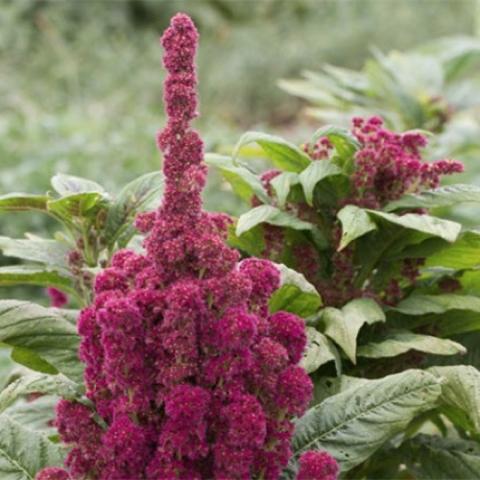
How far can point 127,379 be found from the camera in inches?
66.7

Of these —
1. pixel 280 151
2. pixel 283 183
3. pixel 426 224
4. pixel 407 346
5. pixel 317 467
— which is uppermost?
pixel 280 151

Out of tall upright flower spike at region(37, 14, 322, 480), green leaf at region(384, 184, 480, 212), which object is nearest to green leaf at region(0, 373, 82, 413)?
tall upright flower spike at region(37, 14, 322, 480)

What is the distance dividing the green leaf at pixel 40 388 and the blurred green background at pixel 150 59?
494cm

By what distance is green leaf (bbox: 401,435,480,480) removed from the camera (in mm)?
2268

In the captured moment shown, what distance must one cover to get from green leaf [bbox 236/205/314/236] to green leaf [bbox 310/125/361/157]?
0.61 ft

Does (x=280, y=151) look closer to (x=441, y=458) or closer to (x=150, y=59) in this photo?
(x=441, y=458)

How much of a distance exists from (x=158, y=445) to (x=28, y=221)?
438 centimetres

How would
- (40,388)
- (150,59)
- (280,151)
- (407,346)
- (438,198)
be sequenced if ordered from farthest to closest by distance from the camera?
(150,59), (280,151), (438,198), (407,346), (40,388)

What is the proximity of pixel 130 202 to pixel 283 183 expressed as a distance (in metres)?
0.36

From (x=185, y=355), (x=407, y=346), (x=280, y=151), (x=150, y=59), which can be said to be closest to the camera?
(x=185, y=355)

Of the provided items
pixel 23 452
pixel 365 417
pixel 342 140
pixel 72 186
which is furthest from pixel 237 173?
pixel 23 452

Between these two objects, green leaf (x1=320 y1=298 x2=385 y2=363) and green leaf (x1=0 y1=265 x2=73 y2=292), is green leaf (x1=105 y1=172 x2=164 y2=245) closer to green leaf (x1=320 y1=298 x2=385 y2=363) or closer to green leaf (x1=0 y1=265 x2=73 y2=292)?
green leaf (x1=0 y1=265 x2=73 y2=292)

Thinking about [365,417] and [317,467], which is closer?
[317,467]

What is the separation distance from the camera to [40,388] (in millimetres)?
1884
